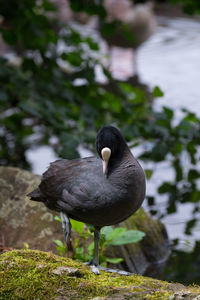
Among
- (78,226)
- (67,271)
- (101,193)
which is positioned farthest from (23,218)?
(67,271)

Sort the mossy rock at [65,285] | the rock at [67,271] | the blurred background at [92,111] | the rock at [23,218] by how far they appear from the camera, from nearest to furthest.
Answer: the mossy rock at [65,285]
the rock at [67,271]
the rock at [23,218]
the blurred background at [92,111]

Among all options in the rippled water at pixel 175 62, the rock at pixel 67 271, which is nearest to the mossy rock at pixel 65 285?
the rock at pixel 67 271

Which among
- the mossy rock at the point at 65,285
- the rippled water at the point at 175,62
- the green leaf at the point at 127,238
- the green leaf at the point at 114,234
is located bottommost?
the rippled water at the point at 175,62

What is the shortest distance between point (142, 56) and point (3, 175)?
821 centimetres

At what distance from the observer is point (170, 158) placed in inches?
273

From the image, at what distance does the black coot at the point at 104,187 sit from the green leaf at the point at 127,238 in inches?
17.4

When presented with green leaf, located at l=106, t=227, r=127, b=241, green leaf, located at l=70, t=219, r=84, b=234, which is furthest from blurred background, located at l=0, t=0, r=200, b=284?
green leaf, located at l=70, t=219, r=84, b=234

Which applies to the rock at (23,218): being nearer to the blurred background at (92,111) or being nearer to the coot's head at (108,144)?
the blurred background at (92,111)

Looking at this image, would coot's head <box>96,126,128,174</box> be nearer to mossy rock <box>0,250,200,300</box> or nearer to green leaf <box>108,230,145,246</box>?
mossy rock <box>0,250,200,300</box>

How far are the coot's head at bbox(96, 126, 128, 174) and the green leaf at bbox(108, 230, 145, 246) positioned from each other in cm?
87

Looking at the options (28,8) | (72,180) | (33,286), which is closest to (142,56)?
(28,8)

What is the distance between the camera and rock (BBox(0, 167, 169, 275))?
13.3 feet

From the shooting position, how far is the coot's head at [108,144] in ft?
9.71

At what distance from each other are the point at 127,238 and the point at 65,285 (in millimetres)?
1274
